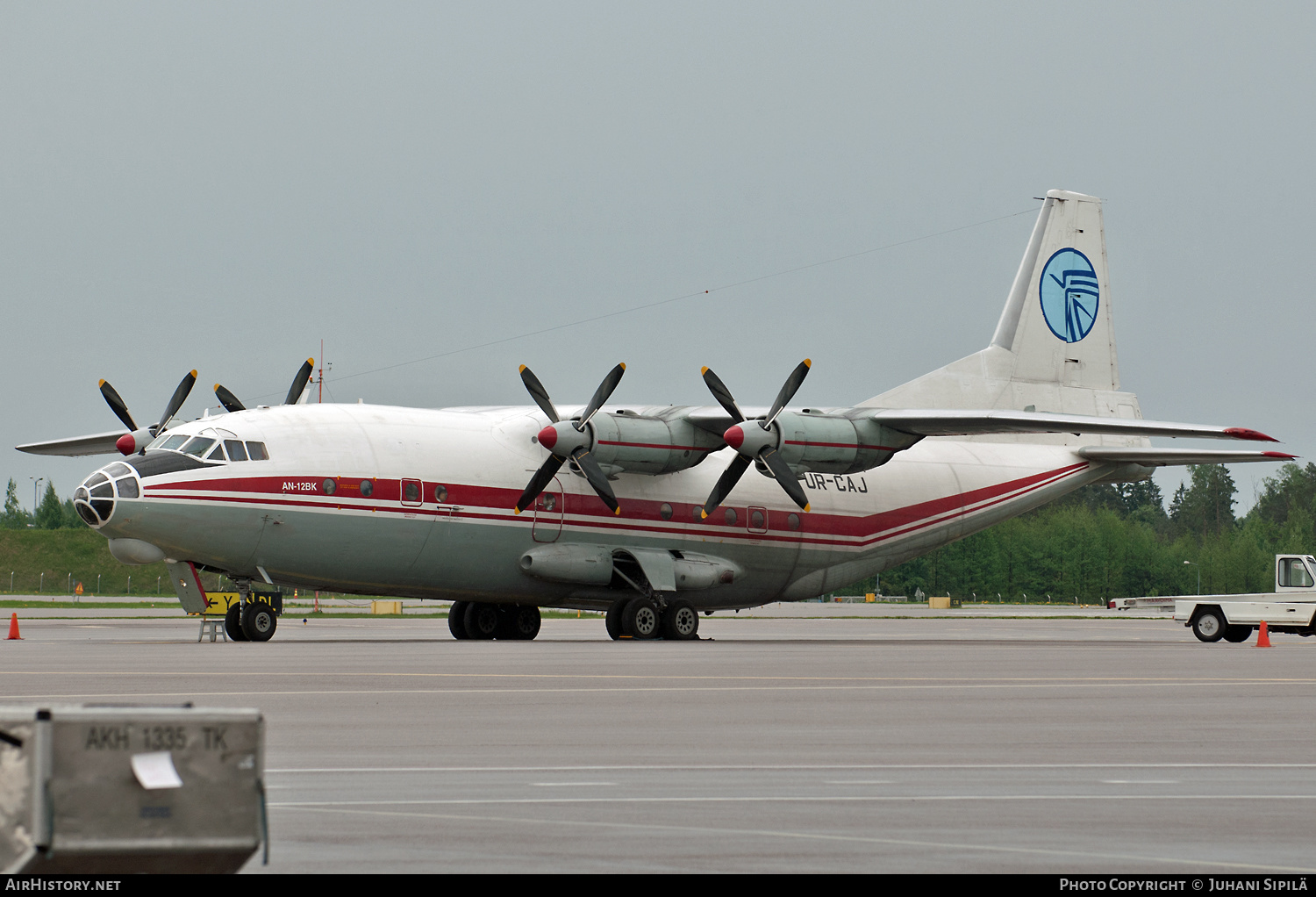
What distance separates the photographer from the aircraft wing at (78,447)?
36250mm

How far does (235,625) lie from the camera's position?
29.6 m

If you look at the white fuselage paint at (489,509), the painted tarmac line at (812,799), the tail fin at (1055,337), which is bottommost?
→ the painted tarmac line at (812,799)

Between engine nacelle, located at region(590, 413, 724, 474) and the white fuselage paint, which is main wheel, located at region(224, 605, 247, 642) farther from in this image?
engine nacelle, located at region(590, 413, 724, 474)

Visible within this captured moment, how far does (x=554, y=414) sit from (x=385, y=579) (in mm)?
4911

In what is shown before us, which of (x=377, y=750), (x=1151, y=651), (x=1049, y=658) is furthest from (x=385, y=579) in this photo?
(x=377, y=750)

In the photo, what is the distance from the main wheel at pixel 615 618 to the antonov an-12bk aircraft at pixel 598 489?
57mm

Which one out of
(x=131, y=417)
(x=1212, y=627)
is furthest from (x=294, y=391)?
(x=1212, y=627)

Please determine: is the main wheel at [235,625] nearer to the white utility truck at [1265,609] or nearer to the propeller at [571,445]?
the propeller at [571,445]

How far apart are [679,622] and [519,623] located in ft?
15.0

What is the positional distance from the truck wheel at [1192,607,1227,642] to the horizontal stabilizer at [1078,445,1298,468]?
12.0 ft

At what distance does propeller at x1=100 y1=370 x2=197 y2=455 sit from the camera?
32719 millimetres

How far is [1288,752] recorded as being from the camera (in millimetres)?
11688

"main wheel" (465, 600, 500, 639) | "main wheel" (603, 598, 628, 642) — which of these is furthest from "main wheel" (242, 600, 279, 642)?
"main wheel" (603, 598, 628, 642)

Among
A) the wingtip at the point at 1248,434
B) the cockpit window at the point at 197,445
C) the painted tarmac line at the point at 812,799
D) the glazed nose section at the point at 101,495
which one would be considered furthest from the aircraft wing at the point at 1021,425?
the painted tarmac line at the point at 812,799
